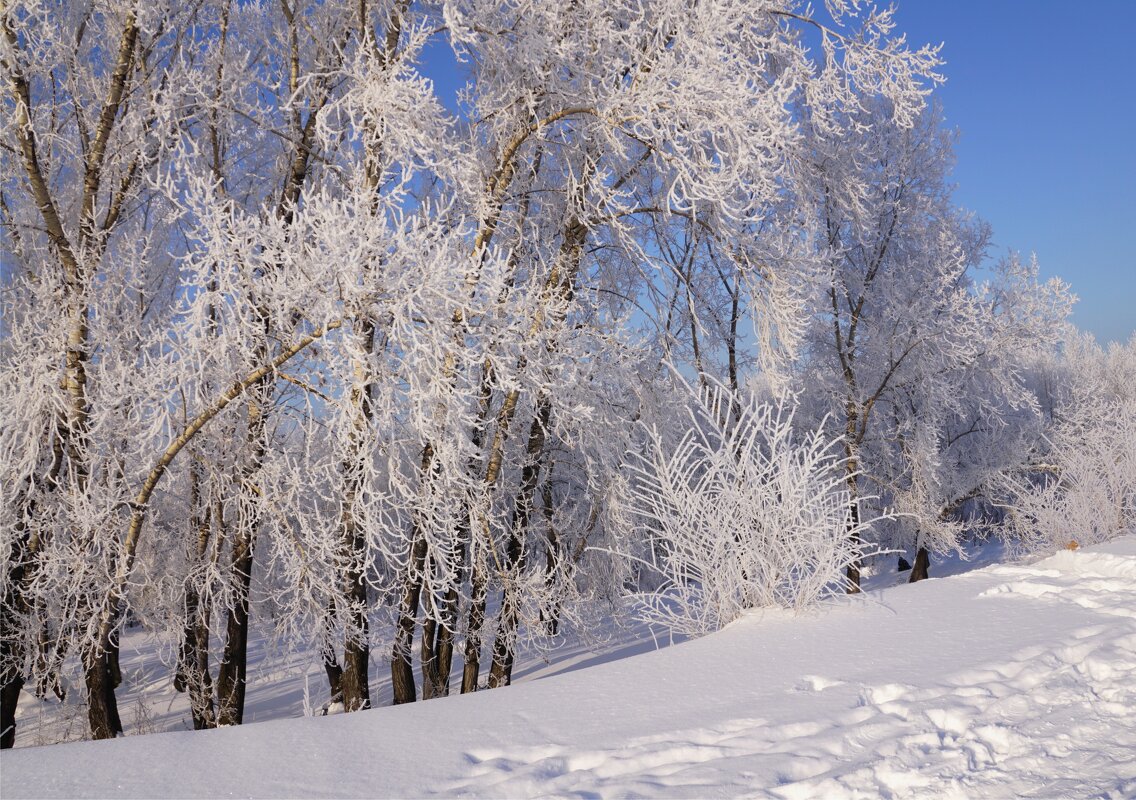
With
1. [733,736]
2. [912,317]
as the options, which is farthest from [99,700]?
[912,317]

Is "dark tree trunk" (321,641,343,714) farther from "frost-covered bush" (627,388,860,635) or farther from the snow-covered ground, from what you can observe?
the snow-covered ground

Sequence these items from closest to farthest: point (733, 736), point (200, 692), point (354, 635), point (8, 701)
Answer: point (733, 736) < point (354, 635) < point (8, 701) < point (200, 692)

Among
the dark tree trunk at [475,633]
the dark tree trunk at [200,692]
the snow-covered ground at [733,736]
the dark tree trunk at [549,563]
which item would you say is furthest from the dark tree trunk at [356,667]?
the snow-covered ground at [733,736]

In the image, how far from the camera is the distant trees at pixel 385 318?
5.86 m

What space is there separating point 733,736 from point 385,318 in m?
3.82

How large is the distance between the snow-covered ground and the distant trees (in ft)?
4.65

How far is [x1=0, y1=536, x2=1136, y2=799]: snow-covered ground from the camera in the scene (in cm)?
279

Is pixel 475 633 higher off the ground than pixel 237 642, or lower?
lower

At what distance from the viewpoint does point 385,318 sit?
230 inches

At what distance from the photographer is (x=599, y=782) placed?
2.81 meters

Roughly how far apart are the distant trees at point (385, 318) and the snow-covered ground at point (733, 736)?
142 cm

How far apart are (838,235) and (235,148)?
32.3 feet

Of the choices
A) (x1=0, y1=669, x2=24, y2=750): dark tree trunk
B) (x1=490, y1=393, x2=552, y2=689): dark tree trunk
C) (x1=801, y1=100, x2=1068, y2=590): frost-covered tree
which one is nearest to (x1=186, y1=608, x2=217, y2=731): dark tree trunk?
(x1=0, y1=669, x2=24, y2=750): dark tree trunk

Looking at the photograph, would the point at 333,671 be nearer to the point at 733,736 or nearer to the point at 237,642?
the point at 237,642
